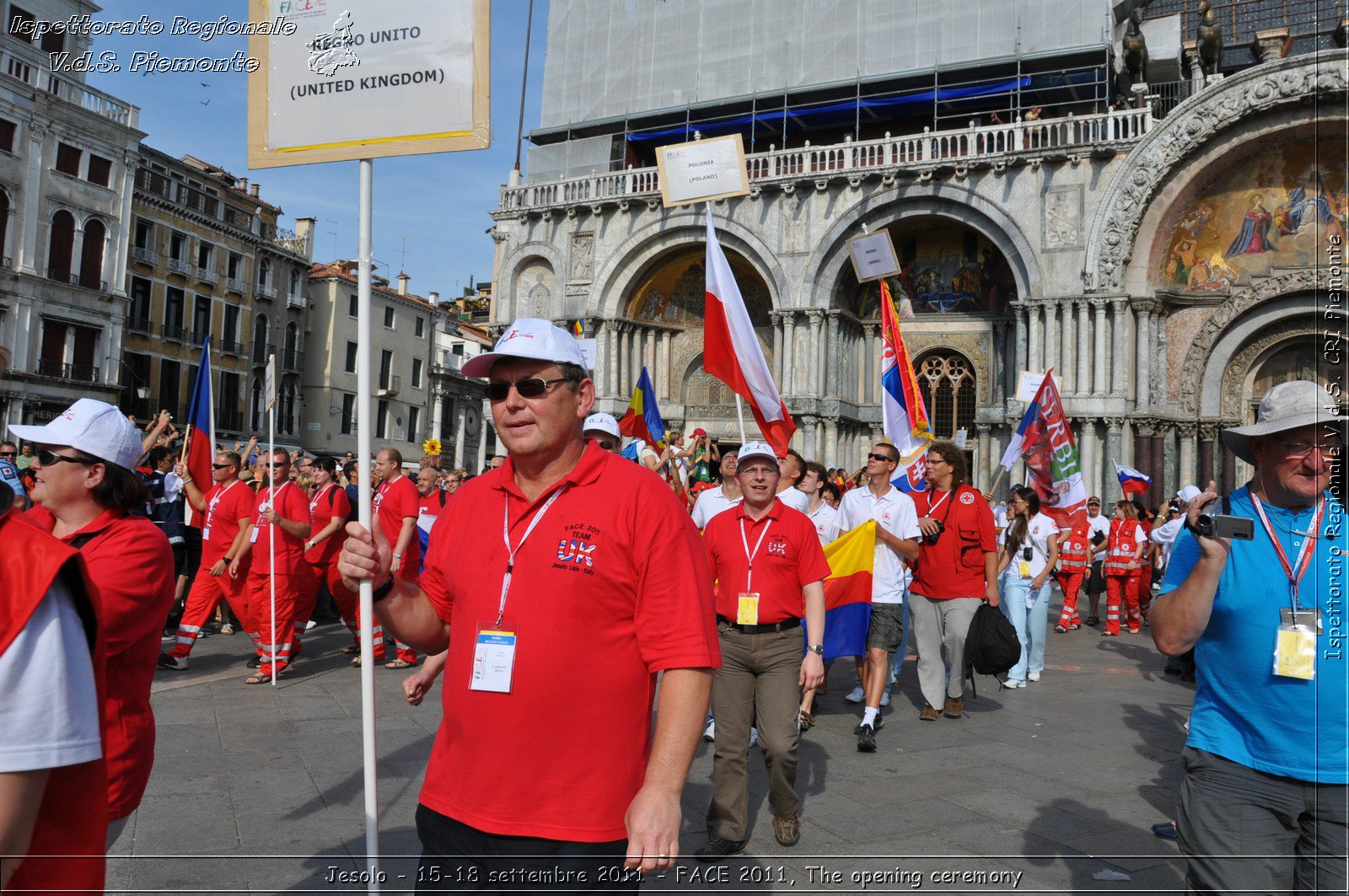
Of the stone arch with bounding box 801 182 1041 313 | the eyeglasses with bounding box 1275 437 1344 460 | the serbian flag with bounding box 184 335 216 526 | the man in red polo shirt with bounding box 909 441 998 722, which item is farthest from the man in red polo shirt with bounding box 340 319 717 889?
the stone arch with bounding box 801 182 1041 313

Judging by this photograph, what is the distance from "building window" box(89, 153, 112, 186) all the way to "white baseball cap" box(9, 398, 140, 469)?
35.2m

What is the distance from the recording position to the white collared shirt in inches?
295

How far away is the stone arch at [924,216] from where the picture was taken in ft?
73.7

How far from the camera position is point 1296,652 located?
9.12 feet

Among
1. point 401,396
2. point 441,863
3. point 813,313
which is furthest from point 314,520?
point 401,396

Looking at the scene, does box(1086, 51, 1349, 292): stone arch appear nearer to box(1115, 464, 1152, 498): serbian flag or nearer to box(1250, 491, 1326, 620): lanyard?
box(1115, 464, 1152, 498): serbian flag

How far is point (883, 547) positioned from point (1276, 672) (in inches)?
201

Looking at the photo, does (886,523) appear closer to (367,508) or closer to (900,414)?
(900,414)

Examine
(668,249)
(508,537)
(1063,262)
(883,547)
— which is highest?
(668,249)

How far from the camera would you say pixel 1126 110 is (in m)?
21.8

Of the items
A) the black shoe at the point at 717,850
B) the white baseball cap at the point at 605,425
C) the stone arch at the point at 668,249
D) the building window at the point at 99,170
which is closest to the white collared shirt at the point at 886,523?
the white baseball cap at the point at 605,425

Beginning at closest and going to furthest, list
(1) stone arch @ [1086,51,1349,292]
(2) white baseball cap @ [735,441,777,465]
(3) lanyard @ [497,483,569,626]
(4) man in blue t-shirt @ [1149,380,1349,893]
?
(3) lanyard @ [497,483,569,626] < (4) man in blue t-shirt @ [1149,380,1349,893] < (2) white baseball cap @ [735,441,777,465] < (1) stone arch @ [1086,51,1349,292]

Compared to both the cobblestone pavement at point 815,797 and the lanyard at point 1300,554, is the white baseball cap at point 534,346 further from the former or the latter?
the lanyard at point 1300,554

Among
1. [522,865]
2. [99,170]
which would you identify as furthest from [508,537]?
[99,170]
